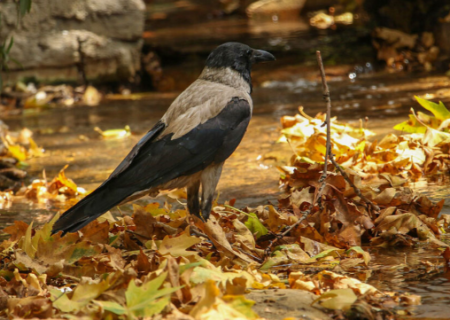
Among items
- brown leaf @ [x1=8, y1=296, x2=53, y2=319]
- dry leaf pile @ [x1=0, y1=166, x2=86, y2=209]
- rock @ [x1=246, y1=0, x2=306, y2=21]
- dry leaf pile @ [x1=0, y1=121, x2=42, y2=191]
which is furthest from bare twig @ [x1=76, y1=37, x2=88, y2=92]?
brown leaf @ [x1=8, y1=296, x2=53, y2=319]

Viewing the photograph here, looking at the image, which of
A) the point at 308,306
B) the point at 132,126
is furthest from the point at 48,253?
the point at 132,126

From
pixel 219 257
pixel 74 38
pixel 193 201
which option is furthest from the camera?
A: pixel 74 38

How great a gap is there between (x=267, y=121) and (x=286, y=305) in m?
4.76

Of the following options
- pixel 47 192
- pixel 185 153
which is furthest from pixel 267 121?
pixel 185 153

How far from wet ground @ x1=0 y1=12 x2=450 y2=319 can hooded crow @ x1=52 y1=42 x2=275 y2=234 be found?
2.35 feet

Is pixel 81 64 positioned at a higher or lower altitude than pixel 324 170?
lower

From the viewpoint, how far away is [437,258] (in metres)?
3.01

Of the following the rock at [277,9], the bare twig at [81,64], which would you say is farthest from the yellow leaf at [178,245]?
the rock at [277,9]

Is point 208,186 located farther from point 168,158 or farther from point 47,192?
point 47,192

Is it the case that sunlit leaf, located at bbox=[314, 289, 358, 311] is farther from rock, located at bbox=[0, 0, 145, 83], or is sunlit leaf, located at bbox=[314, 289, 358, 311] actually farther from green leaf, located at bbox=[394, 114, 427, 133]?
rock, located at bbox=[0, 0, 145, 83]

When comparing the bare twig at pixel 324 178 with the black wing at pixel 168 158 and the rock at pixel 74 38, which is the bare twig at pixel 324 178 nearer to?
the black wing at pixel 168 158

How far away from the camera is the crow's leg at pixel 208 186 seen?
3.64 meters

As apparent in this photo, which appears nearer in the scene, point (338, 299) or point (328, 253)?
point (338, 299)

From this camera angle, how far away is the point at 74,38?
967 cm
